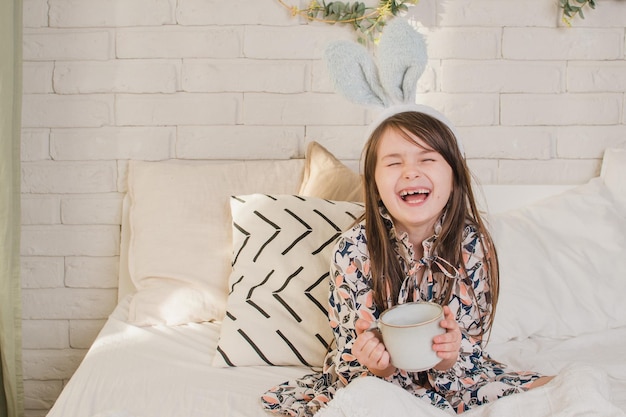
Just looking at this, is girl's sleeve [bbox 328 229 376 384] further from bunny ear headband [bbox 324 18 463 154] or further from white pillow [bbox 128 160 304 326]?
white pillow [bbox 128 160 304 326]

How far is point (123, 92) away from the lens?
72.7 inches

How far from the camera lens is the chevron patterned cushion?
1.41 m

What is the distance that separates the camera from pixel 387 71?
4.29ft

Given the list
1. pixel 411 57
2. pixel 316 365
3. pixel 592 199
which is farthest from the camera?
pixel 592 199

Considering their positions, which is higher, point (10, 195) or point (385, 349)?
point (10, 195)

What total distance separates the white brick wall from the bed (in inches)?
3.4

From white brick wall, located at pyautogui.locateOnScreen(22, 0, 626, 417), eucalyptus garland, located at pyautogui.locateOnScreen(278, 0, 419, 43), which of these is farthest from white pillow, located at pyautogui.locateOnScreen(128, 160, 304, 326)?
eucalyptus garland, located at pyautogui.locateOnScreen(278, 0, 419, 43)

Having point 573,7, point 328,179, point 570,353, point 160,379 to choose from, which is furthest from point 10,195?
point 573,7

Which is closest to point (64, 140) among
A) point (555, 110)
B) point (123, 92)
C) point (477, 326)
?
point (123, 92)

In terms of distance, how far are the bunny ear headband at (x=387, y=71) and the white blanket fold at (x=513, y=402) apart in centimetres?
50

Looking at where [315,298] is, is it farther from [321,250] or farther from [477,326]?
[477,326]

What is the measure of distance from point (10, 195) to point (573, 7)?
146cm

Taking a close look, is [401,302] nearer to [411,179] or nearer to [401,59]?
[411,179]

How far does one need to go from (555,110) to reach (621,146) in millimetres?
208
